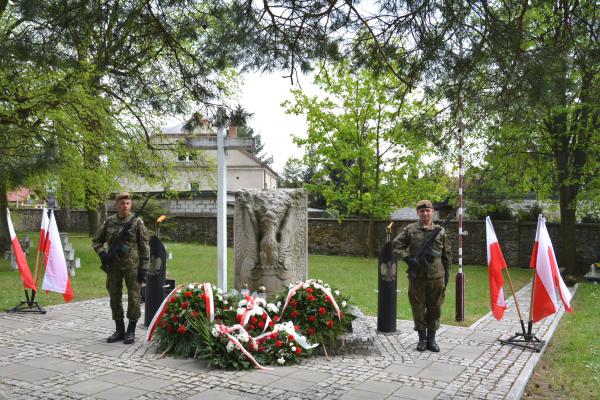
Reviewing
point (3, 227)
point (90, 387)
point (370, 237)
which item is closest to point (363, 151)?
point (370, 237)

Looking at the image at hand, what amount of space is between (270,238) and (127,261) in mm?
2043

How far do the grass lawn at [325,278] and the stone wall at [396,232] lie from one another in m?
1.39

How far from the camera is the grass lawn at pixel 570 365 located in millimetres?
5828

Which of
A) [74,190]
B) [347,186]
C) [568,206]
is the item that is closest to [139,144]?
[74,190]

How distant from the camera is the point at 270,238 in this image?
8148 mm

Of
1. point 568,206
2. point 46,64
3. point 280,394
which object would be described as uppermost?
point 46,64

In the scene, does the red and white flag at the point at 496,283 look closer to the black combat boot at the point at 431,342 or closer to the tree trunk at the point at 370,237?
the black combat boot at the point at 431,342

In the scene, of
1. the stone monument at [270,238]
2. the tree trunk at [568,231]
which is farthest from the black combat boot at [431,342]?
the tree trunk at [568,231]

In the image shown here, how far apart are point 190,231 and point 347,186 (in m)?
9.43

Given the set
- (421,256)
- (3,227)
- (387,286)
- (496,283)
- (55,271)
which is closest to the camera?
(421,256)

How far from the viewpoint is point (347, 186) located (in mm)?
25625

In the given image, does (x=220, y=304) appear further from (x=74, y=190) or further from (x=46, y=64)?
(x=74, y=190)

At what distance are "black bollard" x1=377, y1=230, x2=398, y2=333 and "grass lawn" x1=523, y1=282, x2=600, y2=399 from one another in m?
2.07

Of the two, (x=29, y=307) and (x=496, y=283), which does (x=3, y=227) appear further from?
(x=496, y=283)
